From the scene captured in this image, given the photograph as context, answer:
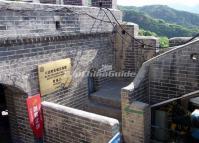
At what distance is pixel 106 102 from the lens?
989 centimetres

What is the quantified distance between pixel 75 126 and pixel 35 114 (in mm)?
1329

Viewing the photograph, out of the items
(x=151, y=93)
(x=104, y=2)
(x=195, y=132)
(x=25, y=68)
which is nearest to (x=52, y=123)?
(x=25, y=68)

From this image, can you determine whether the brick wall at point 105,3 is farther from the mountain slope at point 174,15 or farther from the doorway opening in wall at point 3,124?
the mountain slope at point 174,15

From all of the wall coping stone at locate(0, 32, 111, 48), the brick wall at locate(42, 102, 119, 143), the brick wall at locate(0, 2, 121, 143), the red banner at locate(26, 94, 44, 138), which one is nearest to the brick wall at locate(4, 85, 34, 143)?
the brick wall at locate(0, 2, 121, 143)

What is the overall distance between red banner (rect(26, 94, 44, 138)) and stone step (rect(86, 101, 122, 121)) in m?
2.41

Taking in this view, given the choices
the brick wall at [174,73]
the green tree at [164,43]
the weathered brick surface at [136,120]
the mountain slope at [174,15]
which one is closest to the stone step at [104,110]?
the weathered brick surface at [136,120]

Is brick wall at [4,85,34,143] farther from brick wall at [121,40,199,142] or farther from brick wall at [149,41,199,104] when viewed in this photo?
brick wall at [149,41,199,104]

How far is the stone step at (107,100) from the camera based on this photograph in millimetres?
9562

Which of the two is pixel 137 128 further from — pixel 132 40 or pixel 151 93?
pixel 132 40

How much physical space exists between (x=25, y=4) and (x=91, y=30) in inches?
124

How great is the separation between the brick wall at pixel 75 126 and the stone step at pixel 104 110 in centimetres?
234

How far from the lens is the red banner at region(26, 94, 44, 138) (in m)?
7.66

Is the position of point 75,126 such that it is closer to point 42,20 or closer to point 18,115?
point 18,115

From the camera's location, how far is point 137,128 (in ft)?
27.2
